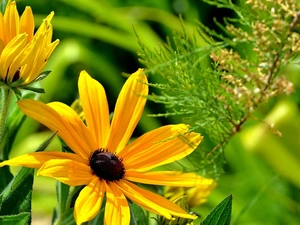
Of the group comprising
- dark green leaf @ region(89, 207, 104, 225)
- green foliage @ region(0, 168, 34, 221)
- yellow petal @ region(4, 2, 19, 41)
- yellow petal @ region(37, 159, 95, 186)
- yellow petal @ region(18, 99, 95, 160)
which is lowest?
green foliage @ region(0, 168, 34, 221)

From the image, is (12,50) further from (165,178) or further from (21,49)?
(165,178)

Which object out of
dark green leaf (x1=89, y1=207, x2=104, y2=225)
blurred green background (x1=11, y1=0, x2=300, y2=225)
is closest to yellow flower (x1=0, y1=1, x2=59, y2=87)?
dark green leaf (x1=89, y1=207, x2=104, y2=225)

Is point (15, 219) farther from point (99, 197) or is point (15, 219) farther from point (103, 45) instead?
point (103, 45)

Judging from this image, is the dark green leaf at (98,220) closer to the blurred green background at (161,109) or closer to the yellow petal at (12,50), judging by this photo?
the yellow petal at (12,50)

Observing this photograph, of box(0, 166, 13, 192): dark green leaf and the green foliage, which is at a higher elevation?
the green foliage

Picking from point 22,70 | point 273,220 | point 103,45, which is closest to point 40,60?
point 22,70

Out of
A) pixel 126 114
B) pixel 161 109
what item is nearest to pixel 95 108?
pixel 126 114

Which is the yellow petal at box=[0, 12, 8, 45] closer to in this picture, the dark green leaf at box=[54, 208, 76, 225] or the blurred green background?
the dark green leaf at box=[54, 208, 76, 225]

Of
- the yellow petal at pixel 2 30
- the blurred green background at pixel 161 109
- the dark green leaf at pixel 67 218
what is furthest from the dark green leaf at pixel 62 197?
the blurred green background at pixel 161 109
